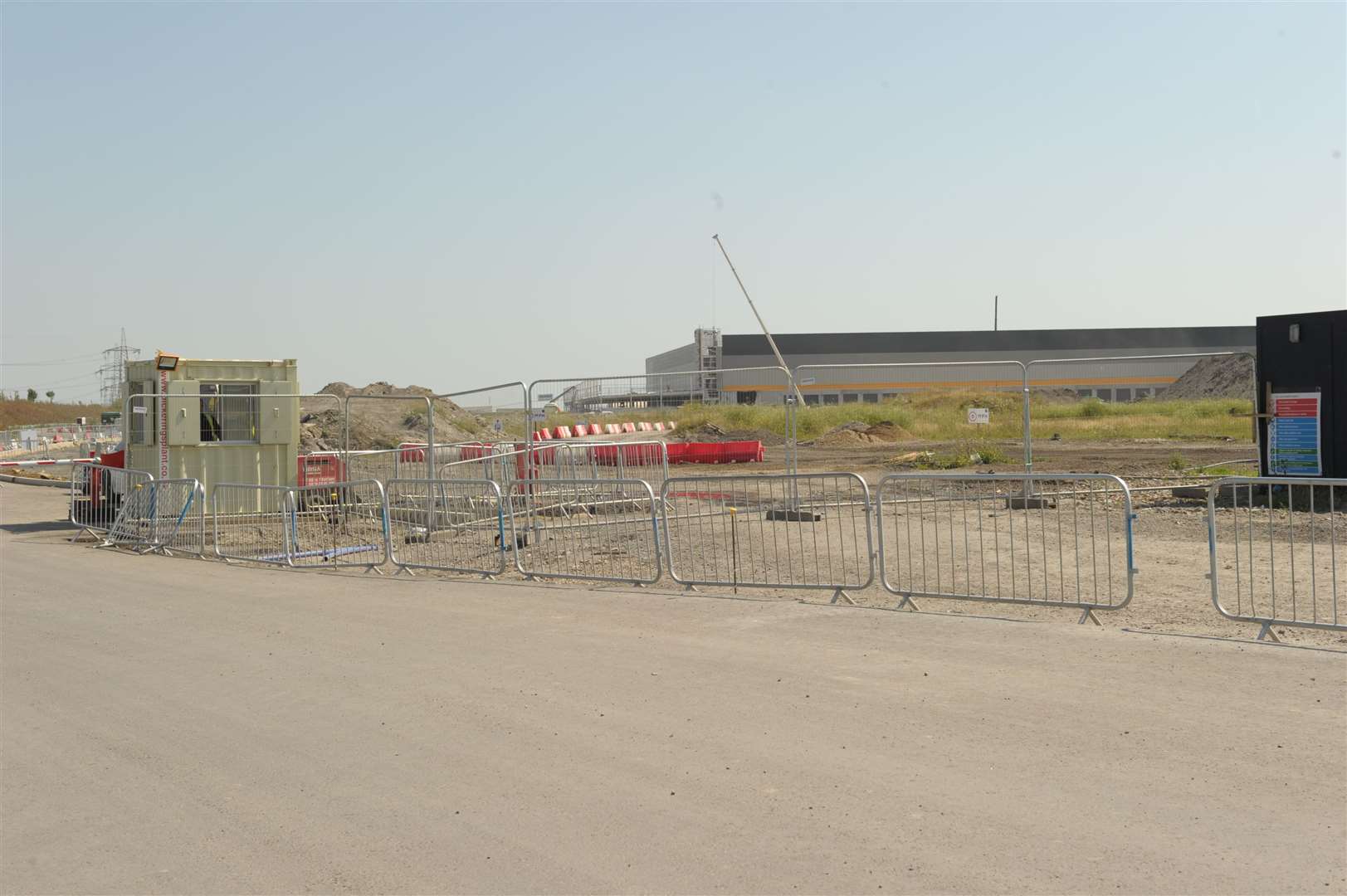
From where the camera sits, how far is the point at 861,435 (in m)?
37.3

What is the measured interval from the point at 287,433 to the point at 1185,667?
17.3m

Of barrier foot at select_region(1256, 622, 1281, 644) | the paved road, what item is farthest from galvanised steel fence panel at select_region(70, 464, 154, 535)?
barrier foot at select_region(1256, 622, 1281, 644)

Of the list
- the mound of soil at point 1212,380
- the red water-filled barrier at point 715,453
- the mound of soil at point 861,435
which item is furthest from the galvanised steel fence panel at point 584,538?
the mound of soil at point 1212,380

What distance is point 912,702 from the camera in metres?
6.71

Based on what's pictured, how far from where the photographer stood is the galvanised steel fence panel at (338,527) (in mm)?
14195

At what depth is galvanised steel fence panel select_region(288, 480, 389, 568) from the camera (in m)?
14.2

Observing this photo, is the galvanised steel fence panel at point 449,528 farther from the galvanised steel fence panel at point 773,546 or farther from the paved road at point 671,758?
the paved road at point 671,758

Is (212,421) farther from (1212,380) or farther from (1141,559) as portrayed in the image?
(1212,380)

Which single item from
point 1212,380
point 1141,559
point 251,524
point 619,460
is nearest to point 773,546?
point 1141,559

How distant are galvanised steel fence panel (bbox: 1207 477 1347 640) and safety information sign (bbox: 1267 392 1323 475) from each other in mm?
341

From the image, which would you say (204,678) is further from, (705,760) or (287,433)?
(287,433)

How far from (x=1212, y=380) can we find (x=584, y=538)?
1820 inches

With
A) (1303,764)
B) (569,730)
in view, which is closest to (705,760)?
(569,730)

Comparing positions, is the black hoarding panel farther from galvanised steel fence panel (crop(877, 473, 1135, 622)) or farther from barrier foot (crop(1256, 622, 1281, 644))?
barrier foot (crop(1256, 622, 1281, 644))
